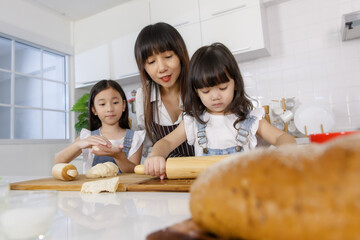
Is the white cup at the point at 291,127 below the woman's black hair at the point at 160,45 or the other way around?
below

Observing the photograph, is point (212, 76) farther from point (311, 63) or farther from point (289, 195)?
point (311, 63)

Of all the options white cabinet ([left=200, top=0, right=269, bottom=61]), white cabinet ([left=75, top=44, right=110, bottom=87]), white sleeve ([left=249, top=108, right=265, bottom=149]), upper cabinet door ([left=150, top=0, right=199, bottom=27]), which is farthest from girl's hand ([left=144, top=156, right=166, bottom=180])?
white cabinet ([left=75, top=44, right=110, bottom=87])

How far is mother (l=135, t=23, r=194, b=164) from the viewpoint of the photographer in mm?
1207

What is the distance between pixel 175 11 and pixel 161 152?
1.86 metres

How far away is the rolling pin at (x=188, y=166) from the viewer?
0.68 m

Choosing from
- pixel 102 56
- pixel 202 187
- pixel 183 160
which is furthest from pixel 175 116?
pixel 102 56

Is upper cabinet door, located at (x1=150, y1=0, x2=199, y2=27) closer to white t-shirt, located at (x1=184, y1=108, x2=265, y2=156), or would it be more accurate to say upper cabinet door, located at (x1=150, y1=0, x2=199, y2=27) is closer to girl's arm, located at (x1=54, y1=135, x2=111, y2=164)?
white t-shirt, located at (x1=184, y1=108, x2=265, y2=156)

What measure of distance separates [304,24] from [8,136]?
2990mm

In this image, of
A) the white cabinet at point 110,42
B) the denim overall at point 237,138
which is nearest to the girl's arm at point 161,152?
the denim overall at point 237,138

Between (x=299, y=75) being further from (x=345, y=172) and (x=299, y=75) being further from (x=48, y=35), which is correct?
(x=48, y=35)

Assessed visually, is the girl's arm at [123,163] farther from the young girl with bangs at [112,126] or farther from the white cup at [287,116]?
the white cup at [287,116]

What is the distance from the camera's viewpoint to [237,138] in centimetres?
112

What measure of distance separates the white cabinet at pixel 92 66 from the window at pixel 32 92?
8.4 inches

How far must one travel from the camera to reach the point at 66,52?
313 centimetres
